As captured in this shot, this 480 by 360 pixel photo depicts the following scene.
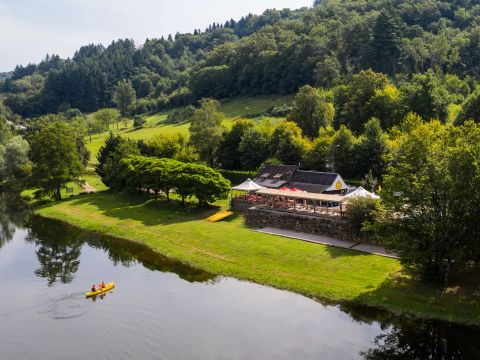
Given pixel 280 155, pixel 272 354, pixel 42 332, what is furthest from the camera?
pixel 280 155

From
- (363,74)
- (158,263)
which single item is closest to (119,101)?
(363,74)

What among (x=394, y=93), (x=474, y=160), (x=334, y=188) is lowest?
(x=334, y=188)

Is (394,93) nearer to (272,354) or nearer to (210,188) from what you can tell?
(210,188)

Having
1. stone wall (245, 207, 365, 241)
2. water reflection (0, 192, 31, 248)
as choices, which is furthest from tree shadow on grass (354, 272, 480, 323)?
water reflection (0, 192, 31, 248)

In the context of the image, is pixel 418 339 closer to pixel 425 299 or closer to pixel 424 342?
pixel 424 342

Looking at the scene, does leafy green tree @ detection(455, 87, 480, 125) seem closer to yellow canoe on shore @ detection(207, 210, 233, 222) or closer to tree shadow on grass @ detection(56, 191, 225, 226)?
yellow canoe on shore @ detection(207, 210, 233, 222)

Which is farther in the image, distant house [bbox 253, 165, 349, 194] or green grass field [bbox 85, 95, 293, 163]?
green grass field [bbox 85, 95, 293, 163]
